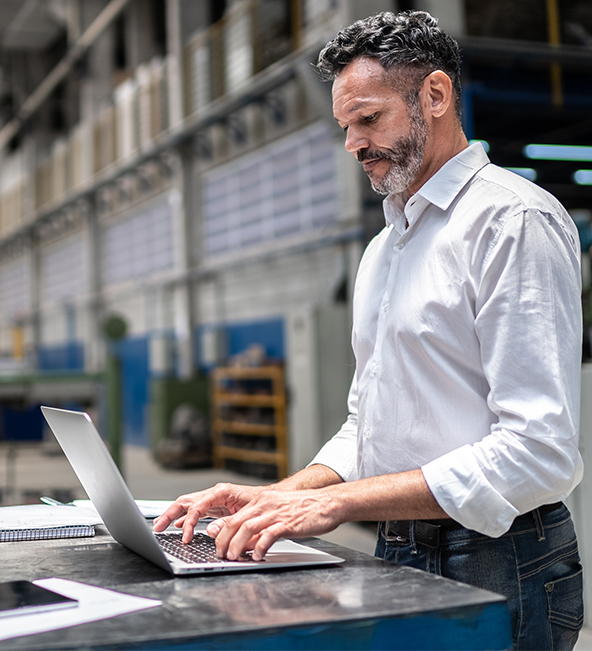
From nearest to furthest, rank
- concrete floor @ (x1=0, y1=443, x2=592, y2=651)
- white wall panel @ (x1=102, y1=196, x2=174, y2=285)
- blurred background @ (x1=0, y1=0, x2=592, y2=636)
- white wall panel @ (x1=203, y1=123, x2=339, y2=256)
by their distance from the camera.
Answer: concrete floor @ (x1=0, y1=443, x2=592, y2=651) < blurred background @ (x1=0, y1=0, x2=592, y2=636) < white wall panel @ (x1=203, y1=123, x2=339, y2=256) < white wall panel @ (x1=102, y1=196, x2=174, y2=285)

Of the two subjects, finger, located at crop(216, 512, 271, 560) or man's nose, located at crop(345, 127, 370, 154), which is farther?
man's nose, located at crop(345, 127, 370, 154)

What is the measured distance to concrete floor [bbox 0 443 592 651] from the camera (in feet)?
16.7

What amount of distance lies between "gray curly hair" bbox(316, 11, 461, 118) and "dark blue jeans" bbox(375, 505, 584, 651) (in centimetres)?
65

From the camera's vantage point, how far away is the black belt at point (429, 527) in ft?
3.69

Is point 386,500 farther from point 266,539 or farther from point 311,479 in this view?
point 311,479

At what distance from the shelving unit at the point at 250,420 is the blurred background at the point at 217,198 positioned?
0.08ft

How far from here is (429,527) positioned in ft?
3.75

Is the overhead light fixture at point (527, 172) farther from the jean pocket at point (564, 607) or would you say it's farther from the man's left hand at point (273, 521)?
the man's left hand at point (273, 521)

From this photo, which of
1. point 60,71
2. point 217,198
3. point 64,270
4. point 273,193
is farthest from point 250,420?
point 60,71

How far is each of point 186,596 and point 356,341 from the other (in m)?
0.57

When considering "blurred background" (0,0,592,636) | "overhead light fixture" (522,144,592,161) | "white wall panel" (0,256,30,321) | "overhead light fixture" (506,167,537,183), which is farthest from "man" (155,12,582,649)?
"white wall panel" (0,256,30,321)

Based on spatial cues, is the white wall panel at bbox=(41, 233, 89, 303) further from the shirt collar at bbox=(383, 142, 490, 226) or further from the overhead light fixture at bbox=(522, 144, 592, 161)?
the shirt collar at bbox=(383, 142, 490, 226)

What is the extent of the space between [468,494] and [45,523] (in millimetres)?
712

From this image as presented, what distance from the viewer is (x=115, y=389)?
5.15m
